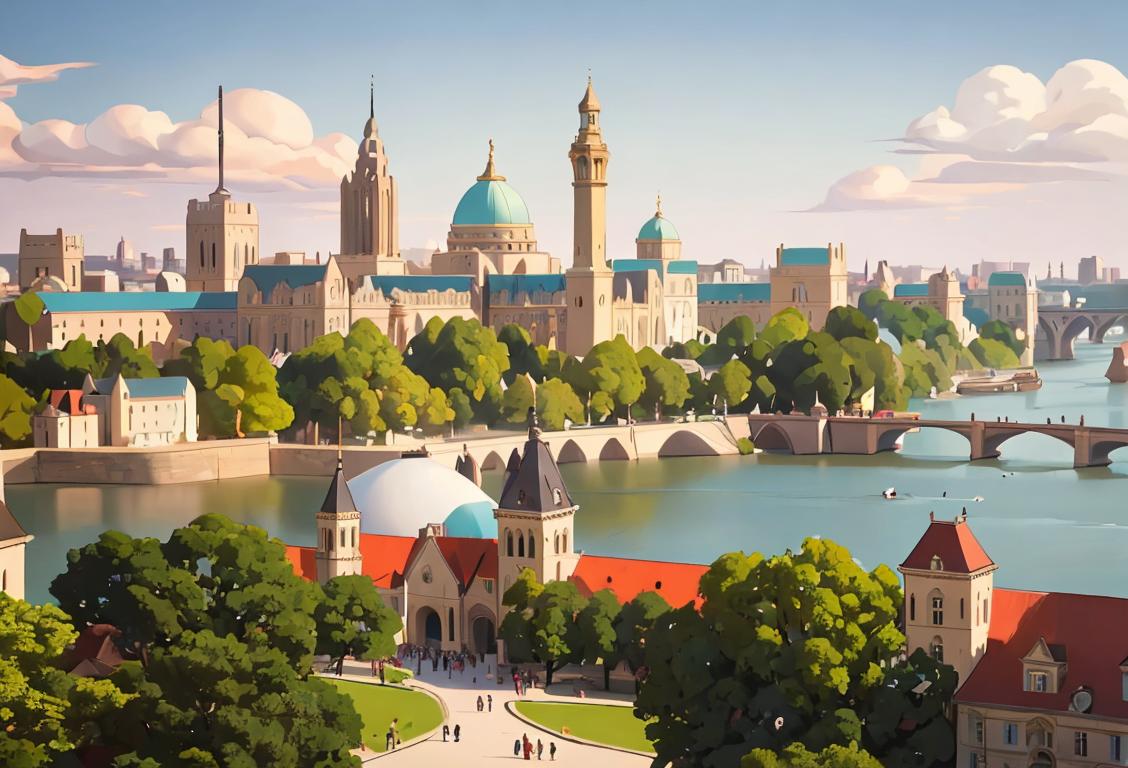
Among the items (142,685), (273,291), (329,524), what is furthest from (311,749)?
(273,291)

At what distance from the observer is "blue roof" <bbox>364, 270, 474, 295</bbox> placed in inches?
6393

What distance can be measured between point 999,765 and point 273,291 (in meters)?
108

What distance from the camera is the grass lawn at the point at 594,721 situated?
56.1m

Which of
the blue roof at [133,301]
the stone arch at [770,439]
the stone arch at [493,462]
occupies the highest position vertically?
the blue roof at [133,301]

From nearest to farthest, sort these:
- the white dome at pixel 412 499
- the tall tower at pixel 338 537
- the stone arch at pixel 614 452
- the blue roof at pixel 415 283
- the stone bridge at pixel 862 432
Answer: the tall tower at pixel 338 537 → the white dome at pixel 412 499 → the stone bridge at pixel 862 432 → the stone arch at pixel 614 452 → the blue roof at pixel 415 283

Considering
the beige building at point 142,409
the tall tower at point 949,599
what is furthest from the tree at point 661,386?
the tall tower at point 949,599

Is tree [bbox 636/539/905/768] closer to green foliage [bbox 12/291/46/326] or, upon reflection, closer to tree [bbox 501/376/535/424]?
tree [bbox 501/376/535/424]

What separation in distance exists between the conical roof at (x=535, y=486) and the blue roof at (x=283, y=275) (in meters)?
87.8

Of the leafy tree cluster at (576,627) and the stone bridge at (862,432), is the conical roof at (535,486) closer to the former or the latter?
the leafy tree cluster at (576,627)

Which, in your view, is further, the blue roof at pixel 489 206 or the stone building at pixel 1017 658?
the blue roof at pixel 489 206

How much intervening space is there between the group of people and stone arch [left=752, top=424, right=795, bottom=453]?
→ 242 feet

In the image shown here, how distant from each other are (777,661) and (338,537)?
20426mm

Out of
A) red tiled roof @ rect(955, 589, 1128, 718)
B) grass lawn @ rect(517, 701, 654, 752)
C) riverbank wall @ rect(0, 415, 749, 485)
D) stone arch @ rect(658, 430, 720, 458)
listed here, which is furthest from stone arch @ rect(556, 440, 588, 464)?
red tiled roof @ rect(955, 589, 1128, 718)

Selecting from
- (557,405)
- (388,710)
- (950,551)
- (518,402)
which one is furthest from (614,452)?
(950,551)
